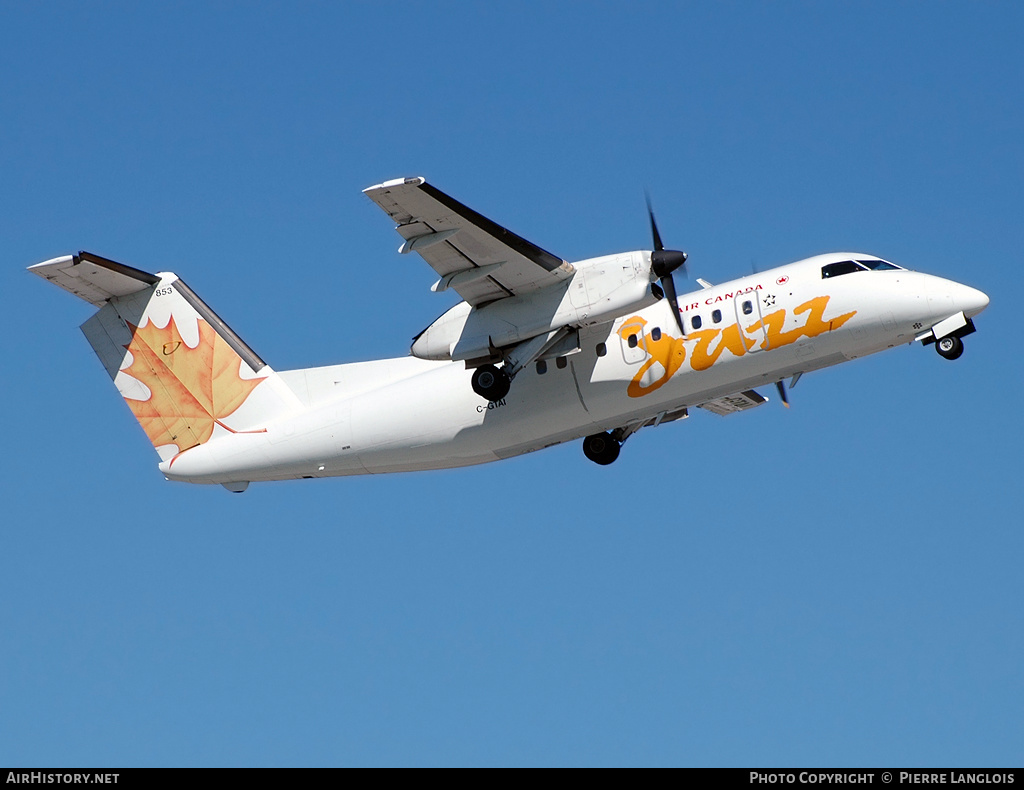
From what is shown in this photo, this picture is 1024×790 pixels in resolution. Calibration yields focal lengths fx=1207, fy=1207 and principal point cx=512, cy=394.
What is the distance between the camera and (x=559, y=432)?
1875 centimetres

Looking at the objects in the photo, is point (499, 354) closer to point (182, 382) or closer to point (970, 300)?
point (182, 382)

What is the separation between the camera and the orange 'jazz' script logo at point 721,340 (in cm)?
A: 1759

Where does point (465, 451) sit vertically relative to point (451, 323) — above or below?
below

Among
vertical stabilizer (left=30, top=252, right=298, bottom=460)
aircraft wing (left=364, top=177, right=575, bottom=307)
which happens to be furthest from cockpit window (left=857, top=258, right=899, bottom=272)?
vertical stabilizer (left=30, top=252, right=298, bottom=460)

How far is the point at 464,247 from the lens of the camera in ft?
56.7

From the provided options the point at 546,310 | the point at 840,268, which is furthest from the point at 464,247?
the point at 840,268

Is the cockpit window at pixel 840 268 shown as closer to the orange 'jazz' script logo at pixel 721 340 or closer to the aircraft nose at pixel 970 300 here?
the orange 'jazz' script logo at pixel 721 340

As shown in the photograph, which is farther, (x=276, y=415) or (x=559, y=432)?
(x=276, y=415)

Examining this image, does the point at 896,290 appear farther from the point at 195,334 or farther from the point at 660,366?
the point at 195,334

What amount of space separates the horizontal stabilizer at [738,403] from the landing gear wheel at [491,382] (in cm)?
430

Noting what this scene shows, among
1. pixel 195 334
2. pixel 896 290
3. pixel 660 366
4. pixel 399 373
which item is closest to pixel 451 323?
pixel 399 373

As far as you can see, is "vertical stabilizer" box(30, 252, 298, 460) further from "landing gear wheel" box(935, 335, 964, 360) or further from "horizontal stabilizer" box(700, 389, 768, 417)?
"landing gear wheel" box(935, 335, 964, 360)
